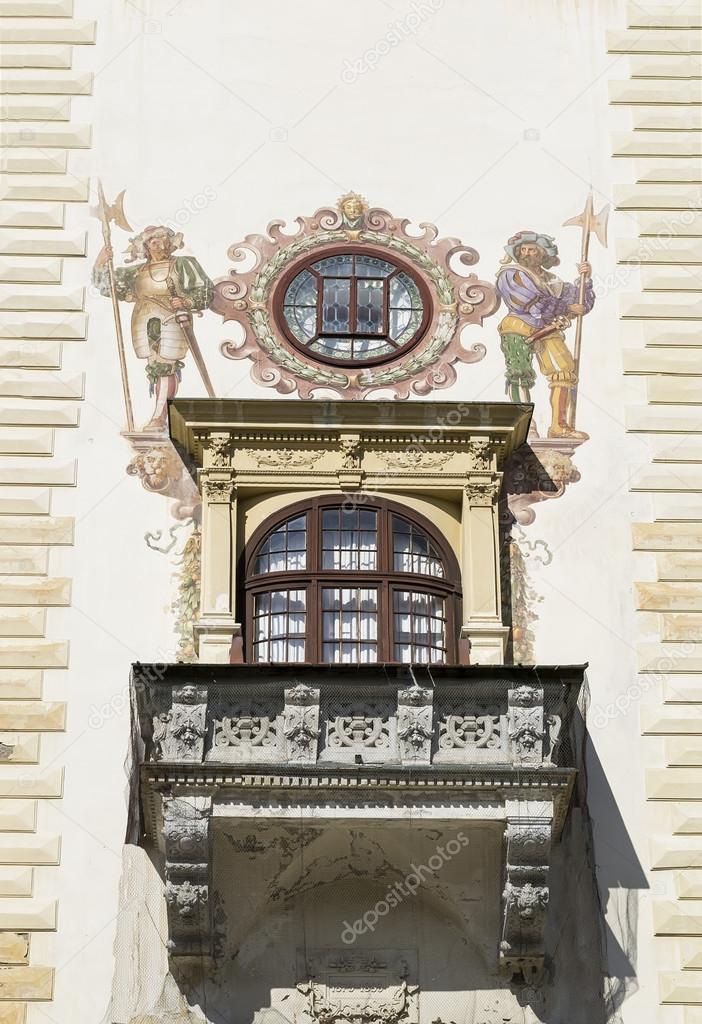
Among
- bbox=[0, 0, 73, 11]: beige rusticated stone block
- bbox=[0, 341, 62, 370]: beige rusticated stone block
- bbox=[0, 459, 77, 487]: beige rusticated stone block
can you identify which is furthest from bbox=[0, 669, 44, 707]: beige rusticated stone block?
bbox=[0, 0, 73, 11]: beige rusticated stone block

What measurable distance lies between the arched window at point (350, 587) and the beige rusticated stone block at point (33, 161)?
15.9ft

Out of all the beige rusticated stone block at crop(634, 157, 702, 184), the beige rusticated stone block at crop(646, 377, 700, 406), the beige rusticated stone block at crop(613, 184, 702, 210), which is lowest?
the beige rusticated stone block at crop(646, 377, 700, 406)

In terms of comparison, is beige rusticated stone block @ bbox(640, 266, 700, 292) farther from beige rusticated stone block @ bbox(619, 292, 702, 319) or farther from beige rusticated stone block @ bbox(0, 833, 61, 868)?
beige rusticated stone block @ bbox(0, 833, 61, 868)

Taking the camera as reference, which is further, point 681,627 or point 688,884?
point 681,627

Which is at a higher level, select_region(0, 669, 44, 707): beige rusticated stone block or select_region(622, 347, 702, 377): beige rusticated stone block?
select_region(622, 347, 702, 377): beige rusticated stone block

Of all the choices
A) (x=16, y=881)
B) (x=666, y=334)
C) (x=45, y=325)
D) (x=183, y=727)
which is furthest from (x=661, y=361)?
(x=16, y=881)

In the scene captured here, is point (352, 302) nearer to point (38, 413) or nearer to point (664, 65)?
point (38, 413)

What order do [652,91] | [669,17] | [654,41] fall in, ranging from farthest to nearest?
[669,17] → [654,41] → [652,91]

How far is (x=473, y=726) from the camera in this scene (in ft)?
56.3

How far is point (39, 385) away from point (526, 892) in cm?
717

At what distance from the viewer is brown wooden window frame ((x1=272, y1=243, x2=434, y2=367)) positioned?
2036 centimetres

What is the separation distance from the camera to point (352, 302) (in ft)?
67.7

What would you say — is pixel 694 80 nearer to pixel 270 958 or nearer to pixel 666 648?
pixel 666 648

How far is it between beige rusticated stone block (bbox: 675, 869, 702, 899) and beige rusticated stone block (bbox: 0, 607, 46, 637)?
20.8 ft
